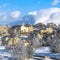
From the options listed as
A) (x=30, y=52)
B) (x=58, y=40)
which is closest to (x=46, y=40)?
(x=58, y=40)

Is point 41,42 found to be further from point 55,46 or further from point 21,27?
point 21,27

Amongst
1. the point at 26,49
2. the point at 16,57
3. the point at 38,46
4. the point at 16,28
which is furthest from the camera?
the point at 16,28

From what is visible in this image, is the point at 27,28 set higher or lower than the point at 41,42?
higher

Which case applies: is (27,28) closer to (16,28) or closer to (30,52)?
(16,28)

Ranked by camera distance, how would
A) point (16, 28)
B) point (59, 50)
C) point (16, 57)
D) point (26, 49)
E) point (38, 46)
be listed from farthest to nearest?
1. point (16, 28)
2. point (38, 46)
3. point (59, 50)
4. point (26, 49)
5. point (16, 57)

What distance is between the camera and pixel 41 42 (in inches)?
2484

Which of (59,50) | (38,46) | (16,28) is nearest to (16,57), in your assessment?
(59,50)

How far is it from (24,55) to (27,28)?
61851 millimetres

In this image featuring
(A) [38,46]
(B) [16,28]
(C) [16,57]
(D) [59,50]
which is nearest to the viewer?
(C) [16,57]

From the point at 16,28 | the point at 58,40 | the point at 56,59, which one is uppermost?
the point at 16,28

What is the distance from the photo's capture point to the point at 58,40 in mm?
Result: 50375

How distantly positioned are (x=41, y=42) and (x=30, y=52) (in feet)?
74.5

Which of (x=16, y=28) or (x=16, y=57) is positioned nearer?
(x=16, y=57)

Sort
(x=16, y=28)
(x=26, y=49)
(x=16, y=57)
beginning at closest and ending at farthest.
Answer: (x=16, y=57), (x=26, y=49), (x=16, y=28)
